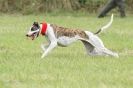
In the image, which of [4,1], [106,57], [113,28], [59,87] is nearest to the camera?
[59,87]

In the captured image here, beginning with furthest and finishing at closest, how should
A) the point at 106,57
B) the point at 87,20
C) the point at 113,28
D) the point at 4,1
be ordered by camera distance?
the point at 4,1, the point at 87,20, the point at 113,28, the point at 106,57

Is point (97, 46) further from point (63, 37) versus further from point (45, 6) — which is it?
point (45, 6)

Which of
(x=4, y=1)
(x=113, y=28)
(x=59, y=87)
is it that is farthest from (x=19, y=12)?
(x=59, y=87)

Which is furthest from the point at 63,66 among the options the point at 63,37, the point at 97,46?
the point at 97,46

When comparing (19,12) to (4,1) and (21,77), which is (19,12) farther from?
(21,77)

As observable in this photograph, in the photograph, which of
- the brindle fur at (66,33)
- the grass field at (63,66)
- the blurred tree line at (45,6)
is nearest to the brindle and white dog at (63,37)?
the brindle fur at (66,33)

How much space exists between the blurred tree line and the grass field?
8.07m

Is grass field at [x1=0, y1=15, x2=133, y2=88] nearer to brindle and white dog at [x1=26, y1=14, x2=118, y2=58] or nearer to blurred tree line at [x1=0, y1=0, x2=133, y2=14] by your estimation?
brindle and white dog at [x1=26, y1=14, x2=118, y2=58]

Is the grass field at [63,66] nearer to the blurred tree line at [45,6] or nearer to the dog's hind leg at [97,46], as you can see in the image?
the dog's hind leg at [97,46]

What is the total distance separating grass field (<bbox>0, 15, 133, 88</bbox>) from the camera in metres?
8.26

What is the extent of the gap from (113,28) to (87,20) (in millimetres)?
2892

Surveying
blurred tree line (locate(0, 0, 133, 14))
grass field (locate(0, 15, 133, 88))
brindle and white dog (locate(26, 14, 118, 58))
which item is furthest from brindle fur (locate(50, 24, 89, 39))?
blurred tree line (locate(0, 0, 133, 14))

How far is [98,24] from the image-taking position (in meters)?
19.0

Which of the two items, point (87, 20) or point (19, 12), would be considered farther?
point (19, 12)
